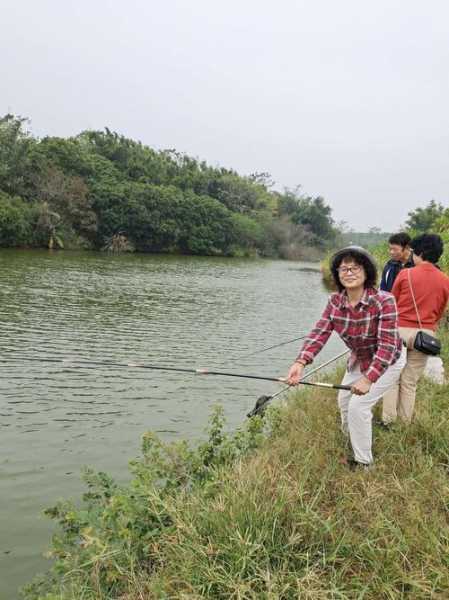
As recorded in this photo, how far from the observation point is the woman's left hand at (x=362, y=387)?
3.28 meters

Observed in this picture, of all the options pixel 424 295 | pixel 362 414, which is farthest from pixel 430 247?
pixel 362 414

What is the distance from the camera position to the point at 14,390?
721 cm

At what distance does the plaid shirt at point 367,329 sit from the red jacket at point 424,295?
977mm

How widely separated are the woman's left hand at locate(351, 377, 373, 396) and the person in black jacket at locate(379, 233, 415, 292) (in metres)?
2.43

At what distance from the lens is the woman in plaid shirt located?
3268 millimetres

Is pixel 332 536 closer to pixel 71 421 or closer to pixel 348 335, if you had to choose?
pixel 348 335

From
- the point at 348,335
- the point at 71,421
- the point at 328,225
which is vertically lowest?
the point at 71,421

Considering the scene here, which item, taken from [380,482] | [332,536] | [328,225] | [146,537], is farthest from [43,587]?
[328,225]

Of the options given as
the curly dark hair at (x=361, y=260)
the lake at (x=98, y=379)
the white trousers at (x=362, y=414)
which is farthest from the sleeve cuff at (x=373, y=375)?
the lake at (x=98, y=379)

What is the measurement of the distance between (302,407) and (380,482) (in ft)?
7.90

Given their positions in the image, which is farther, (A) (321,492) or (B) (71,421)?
(B) (71,421)

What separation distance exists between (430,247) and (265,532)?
2.98m

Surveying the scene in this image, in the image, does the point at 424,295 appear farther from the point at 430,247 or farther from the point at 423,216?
the point at 423,216

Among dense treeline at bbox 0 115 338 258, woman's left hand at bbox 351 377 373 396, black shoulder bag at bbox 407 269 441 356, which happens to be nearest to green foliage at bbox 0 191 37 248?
dense treeline at bbox 0 115 338 258
